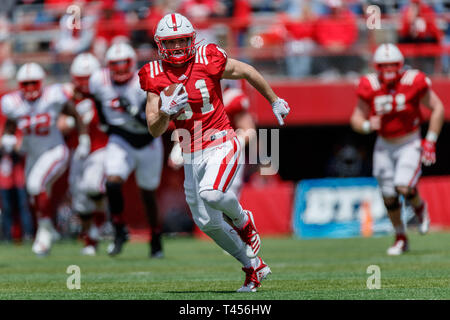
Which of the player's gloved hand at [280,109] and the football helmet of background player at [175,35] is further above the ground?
the football helmet of background player at [175,35]

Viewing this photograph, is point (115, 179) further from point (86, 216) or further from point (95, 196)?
point (86, 216)

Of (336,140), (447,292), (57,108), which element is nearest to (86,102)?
(57,108)

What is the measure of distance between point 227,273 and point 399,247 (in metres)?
2.44

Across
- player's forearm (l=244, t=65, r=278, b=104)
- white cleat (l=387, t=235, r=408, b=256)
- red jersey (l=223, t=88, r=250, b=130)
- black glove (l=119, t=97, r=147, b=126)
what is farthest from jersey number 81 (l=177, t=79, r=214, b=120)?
red jersey (l=223, t=88, r=250, b=130)

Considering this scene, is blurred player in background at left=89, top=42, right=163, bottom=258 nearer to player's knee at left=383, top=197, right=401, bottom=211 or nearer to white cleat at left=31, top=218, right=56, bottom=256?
white cleat at left=31, top=218, right=56, bottom=256

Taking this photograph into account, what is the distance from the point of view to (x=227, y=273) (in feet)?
27.3

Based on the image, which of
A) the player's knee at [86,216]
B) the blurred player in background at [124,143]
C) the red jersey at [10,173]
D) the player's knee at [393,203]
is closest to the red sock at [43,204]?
the blurred player in background at [124,143]

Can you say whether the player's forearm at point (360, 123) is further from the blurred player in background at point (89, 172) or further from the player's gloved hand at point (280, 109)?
the player's gloved hand at point (280, 109)

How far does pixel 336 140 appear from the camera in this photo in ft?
57.5

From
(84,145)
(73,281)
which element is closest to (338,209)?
(84,145)

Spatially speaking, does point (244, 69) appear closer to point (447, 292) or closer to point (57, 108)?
point (447, 292)

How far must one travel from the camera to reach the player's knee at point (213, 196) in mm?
6391
